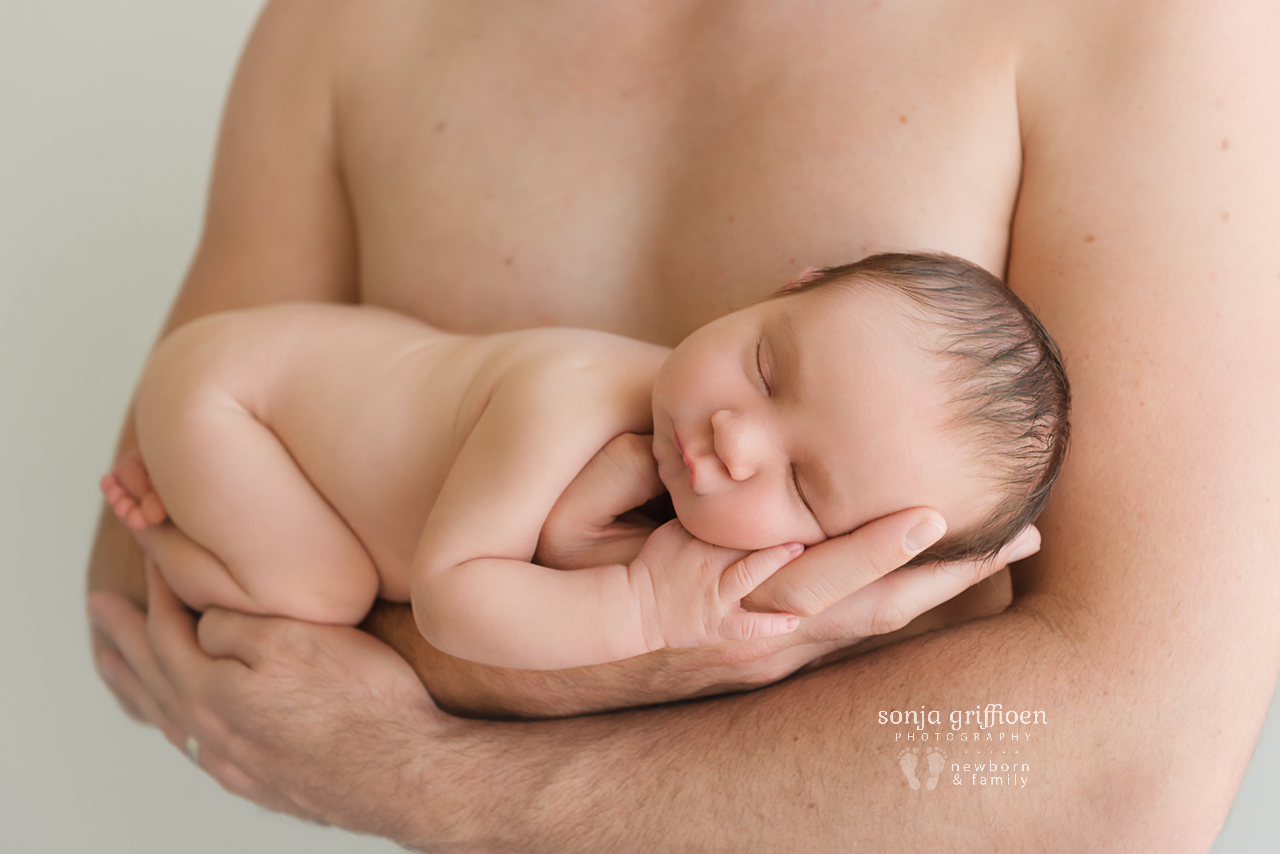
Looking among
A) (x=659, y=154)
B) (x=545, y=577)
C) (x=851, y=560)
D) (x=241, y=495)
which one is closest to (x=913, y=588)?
(x=851, y=560)

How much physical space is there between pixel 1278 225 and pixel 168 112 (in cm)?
241

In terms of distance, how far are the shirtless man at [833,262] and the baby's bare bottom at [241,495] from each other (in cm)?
6

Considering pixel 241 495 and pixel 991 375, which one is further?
pixel 241 495

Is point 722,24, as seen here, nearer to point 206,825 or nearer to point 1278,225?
point 1278,225

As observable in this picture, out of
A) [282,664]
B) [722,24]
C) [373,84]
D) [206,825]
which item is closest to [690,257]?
[722,24]

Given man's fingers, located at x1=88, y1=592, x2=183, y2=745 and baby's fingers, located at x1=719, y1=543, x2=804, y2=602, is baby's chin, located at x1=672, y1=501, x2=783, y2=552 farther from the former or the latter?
man's fingers, located at x1=88, y1=592, x2=183, y2=745

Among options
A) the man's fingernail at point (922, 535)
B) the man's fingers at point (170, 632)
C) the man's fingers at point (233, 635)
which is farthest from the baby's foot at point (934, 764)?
the man's fingers at point (170, 632)

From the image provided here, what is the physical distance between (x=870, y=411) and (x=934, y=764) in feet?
1.29

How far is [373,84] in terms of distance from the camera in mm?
1438

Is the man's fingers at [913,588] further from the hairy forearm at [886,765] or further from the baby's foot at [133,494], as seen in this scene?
the baby's foot at [133,494]

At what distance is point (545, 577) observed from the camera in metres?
0.95

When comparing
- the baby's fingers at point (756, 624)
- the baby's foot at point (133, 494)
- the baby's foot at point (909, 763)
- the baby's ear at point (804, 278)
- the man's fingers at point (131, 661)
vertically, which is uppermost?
the baby's ear at point (804, 278)

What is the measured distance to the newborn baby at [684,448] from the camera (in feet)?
2.82

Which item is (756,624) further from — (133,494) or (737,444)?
(133,494)
